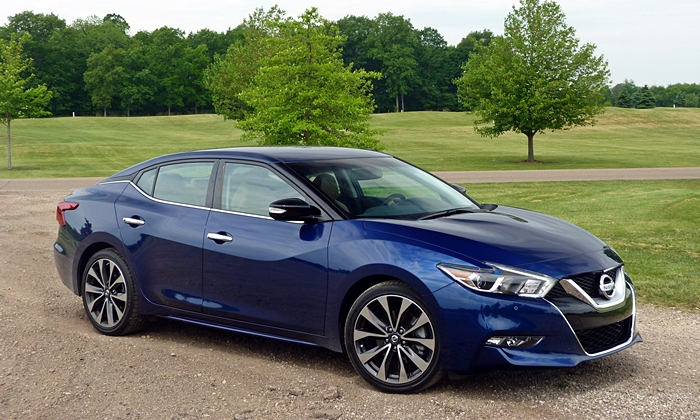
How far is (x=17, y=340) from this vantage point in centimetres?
613

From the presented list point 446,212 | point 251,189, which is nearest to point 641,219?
point 446,212

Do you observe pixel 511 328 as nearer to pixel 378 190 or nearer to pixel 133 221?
pixel 378 190

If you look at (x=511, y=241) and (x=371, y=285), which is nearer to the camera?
(x=511, y=241)

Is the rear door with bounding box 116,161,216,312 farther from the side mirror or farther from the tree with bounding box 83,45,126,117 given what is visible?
the tree with bounding box 83,45,126,117

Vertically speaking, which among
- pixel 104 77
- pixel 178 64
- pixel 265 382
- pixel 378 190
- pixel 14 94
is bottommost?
pixel 265 382

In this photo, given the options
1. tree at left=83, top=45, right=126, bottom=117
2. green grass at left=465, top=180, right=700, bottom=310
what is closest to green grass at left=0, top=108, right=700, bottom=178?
green grass at left=465, top=180, right=700, bottom=310

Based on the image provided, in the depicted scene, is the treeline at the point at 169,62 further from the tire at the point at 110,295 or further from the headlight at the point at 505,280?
the headlight at the point at 505,280

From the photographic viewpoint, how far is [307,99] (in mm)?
27750

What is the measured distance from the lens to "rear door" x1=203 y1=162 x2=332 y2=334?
16.5 ft

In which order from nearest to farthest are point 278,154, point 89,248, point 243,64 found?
point 278,154
point 89,248
point 243,64

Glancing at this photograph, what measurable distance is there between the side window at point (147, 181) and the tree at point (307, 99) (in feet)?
66.4

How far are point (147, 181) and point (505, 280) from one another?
3.29 meters

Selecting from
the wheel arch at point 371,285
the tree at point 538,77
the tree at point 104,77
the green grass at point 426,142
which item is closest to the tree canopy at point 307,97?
the green grass at point 426,142

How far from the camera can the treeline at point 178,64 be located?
352 ft
